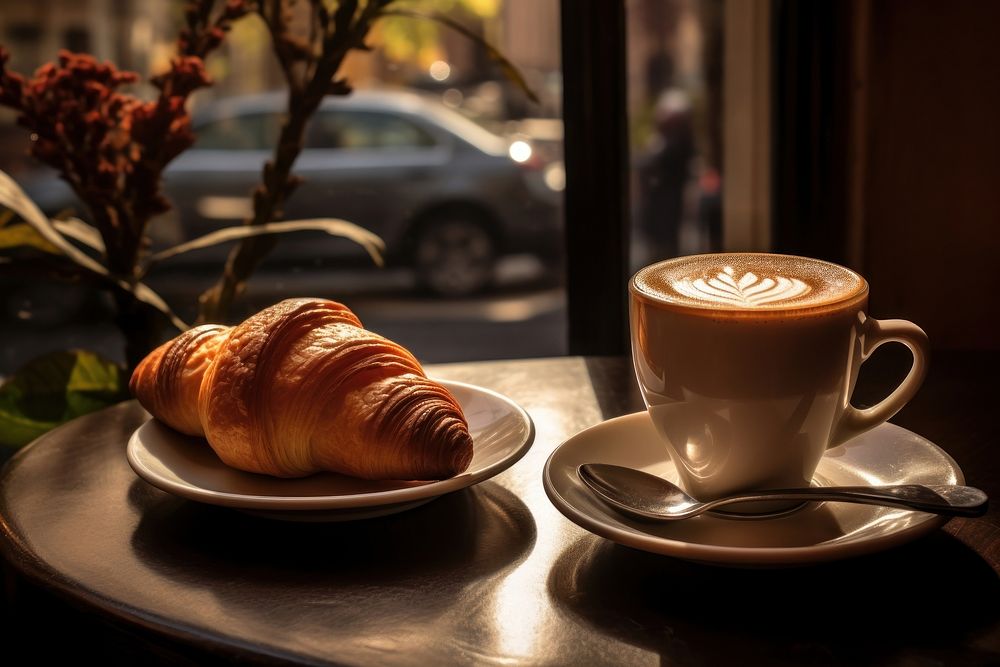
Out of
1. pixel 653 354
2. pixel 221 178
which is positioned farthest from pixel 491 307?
pixel 653 354

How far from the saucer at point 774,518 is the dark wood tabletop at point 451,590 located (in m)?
0.02

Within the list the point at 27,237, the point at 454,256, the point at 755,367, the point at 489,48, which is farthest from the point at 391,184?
the point at 755,367

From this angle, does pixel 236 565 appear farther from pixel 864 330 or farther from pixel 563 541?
pixel 864 330

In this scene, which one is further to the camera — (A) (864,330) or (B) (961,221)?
(B) (961,221)

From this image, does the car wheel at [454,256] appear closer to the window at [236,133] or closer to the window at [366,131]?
the window at [366,131]

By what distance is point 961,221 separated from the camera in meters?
1.34

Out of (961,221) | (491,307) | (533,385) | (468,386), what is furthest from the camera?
(491,307)

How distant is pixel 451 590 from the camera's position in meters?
0.59

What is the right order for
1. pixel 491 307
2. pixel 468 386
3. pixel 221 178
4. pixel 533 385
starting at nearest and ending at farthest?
pixel 468 386 → pixel 533 385 → pixel 221 178 → pixel 491 307

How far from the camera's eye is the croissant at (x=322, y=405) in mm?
668

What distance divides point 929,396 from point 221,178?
1.78 m

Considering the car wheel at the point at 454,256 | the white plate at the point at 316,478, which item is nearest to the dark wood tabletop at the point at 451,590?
the white plate at the point at 316,478

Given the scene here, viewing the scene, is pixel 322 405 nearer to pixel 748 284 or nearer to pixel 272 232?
pixel 748 284

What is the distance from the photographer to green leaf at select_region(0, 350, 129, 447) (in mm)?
964
